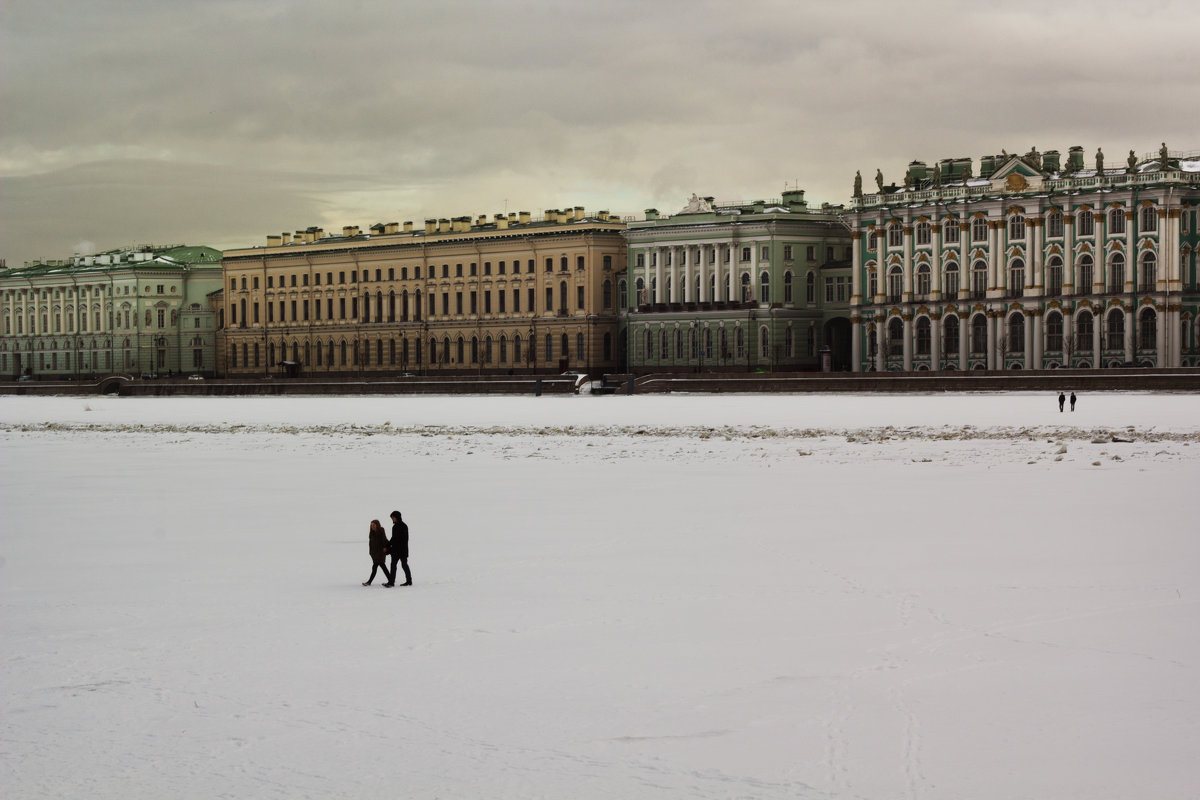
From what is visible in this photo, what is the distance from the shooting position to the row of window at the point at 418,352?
9669cm

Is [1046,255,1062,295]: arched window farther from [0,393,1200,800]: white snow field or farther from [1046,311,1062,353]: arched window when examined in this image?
[0,393,1200,800]: white snow field

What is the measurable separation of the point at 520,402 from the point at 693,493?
144 feet

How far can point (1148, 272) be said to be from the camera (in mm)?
74312

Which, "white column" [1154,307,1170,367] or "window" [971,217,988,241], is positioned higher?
"window" [971,217,988,241]

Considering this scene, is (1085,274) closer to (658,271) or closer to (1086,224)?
(1086,224)

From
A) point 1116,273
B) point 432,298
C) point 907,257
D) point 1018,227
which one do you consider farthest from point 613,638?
point 432,298

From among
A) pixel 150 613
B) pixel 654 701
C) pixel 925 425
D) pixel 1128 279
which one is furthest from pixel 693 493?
pixel 1128 279

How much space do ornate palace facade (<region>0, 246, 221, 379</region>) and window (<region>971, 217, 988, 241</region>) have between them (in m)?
63.1

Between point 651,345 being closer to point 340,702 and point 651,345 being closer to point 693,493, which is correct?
point 693,493

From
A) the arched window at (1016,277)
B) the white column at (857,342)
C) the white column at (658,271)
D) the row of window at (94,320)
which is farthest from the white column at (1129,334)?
the row of window at (94,320)

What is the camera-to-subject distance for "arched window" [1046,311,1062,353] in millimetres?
76688

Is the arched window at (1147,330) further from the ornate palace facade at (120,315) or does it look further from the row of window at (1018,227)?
the ornate palace facade at (120,315)

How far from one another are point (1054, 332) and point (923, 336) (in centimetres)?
706

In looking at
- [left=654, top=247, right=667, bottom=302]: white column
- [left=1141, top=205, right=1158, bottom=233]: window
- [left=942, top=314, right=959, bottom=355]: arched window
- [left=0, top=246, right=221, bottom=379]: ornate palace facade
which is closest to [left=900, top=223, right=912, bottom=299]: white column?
[left=942, top=314, right=959, bottom=355]: arched window
